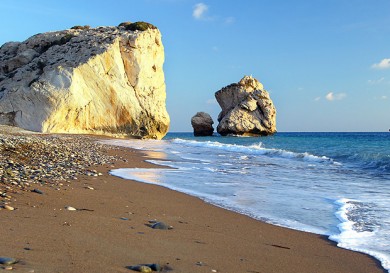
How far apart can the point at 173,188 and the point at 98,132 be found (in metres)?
29.9

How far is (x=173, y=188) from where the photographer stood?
8133mm

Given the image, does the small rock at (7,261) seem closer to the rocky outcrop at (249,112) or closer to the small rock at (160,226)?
the small rock at (160,226)

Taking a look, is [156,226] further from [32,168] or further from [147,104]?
[147,104]

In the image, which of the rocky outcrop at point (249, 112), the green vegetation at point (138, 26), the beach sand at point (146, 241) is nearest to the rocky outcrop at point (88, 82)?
the green vegetation at point (138, 26)

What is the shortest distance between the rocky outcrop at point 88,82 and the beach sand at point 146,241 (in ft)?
93.4

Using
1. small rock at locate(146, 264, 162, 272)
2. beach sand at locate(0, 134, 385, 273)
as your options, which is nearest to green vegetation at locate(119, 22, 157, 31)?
beach sand at locate(0, 134, 385, 273)

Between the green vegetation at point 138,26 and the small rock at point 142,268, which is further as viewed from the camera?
the green vegetation at point 138,26

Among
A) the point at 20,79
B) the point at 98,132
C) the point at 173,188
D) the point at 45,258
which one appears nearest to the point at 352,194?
the point at 173,188

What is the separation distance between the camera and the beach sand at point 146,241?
3105 mm

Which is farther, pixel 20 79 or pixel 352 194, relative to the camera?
pixel 20 79

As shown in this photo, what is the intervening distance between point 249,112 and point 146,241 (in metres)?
73.6

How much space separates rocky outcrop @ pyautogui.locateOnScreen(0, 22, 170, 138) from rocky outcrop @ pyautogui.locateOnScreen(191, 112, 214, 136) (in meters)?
38.6

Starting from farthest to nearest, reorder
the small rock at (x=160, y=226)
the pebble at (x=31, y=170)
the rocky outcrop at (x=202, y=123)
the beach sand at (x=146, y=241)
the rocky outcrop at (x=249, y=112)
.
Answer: the rocky outcrop at (x=202, y=123)
the rocky outcrop at (x=249, y=112)
the pebble at (x=31, y=170)
the small rock at (x=160, y=226)
the beach sand at (x=146, y=241)

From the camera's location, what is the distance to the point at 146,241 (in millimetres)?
3807
